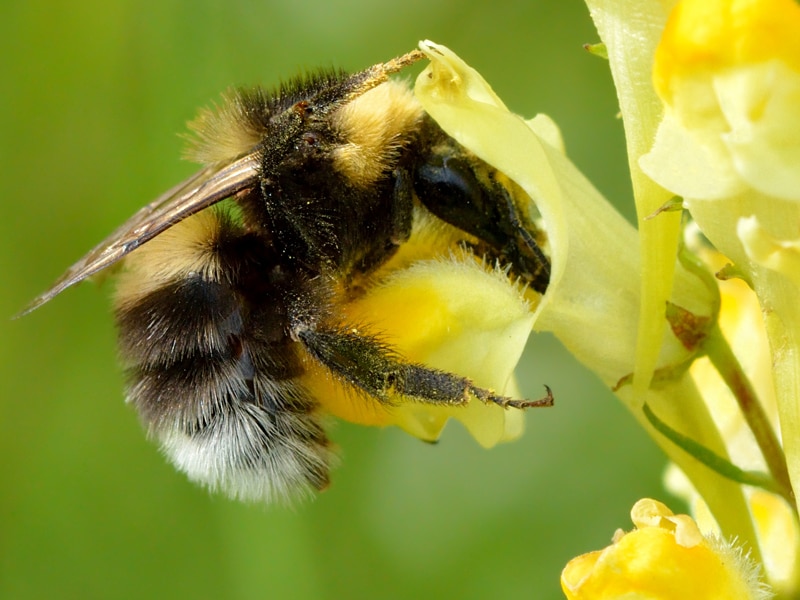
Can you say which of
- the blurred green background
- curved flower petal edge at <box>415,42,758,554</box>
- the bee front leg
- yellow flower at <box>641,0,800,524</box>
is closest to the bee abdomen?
the bee front leg

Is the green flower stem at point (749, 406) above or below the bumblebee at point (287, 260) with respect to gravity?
below

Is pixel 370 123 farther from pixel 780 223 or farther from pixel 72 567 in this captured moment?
pixel 72 567

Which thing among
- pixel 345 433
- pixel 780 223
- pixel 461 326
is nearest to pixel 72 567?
pixel 345 433

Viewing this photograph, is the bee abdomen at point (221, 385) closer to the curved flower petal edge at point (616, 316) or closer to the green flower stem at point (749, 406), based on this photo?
the curved flower petal edge at point (616, 316)

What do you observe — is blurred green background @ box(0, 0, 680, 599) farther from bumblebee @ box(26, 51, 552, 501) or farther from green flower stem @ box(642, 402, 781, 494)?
green flower stem @ box(642, 402, 781, 494)

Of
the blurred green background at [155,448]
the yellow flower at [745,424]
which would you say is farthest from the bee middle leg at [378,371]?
the blurred green background at [155,448]

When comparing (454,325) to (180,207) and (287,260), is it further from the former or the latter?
(180,207)
